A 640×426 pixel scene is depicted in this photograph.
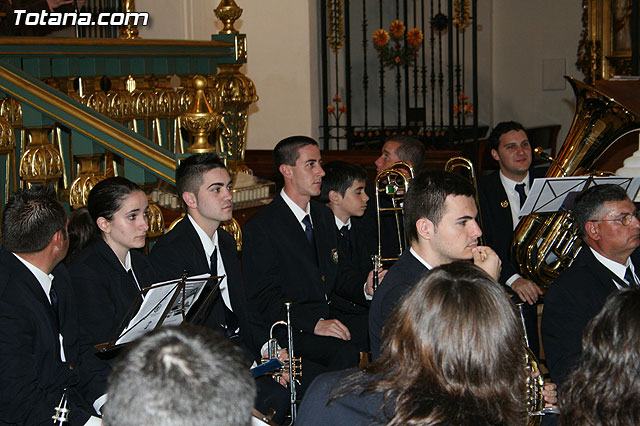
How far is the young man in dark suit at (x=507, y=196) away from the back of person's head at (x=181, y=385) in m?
3.65

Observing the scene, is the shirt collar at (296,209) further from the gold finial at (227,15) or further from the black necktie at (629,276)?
the gold finial at (227,15)

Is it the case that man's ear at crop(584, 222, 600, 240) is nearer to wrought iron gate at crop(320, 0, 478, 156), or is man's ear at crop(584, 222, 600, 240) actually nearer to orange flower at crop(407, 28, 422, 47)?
wrought iron gate at crop(320, 0, 478, 156)

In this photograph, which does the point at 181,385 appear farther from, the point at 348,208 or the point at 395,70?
the point at 395,70

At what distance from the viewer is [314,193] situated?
4441 millimetres

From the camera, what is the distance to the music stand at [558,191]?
4.02m

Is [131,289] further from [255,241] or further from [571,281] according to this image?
[571,281]

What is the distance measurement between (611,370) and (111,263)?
2147 mm

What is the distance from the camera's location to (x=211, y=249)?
3865mm

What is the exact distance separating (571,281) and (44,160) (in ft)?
8.16

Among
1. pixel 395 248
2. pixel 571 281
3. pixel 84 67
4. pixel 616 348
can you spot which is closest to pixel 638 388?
pixel 616 348

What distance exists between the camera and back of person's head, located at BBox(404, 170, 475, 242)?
120 inches

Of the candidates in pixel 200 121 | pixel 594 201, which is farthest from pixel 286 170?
pixel 594 201

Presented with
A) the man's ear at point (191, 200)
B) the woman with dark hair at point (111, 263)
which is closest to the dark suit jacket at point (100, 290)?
the woman with dark hair at point (111, 263)

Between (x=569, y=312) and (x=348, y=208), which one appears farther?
(x=348, y=208)
